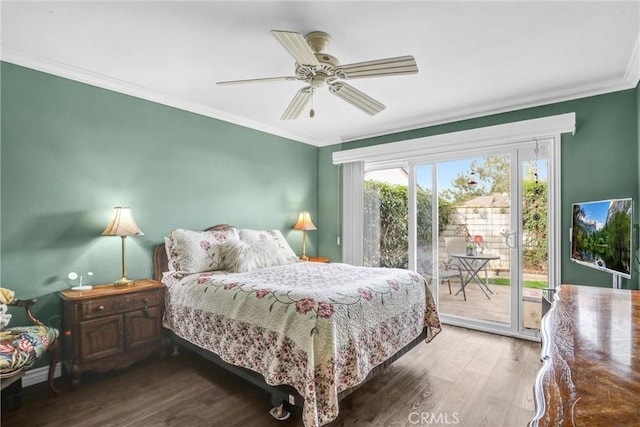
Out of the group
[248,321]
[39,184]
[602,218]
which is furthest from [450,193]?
[39,184]

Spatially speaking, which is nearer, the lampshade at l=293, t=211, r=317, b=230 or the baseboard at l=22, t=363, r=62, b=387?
the baseboard at l=22, t=363, r=62, b=387

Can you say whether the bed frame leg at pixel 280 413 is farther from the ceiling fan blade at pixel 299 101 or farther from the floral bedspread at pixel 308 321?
the ceiling fan blade at pixel 299 101

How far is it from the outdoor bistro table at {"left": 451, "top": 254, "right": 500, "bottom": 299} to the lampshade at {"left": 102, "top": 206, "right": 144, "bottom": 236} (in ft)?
11.4

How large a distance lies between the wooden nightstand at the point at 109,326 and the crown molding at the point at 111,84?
69.9 inches

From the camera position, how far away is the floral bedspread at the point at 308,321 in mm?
1883

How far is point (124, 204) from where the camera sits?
121 inches

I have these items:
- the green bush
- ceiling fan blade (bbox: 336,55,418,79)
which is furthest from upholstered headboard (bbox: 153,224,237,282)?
the green bush

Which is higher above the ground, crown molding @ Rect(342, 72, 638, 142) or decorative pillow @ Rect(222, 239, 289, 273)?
crown molding @ Rect(342, 72, 638, 142)

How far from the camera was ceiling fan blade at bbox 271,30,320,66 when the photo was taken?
173cm

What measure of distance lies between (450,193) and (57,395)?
4.16 metres

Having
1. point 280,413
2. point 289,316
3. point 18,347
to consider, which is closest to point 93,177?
point 18,347

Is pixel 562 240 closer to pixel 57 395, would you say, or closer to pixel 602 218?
pixel 602 218

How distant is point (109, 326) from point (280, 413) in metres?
1.53

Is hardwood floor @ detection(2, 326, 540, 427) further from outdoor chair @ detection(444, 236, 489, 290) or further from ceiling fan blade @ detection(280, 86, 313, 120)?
ceiling fan blade @ detection(280, 86, 313, 120)
